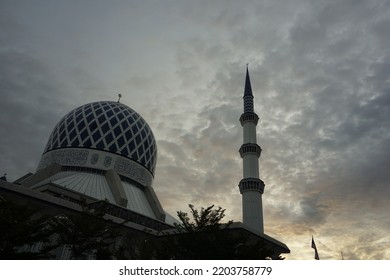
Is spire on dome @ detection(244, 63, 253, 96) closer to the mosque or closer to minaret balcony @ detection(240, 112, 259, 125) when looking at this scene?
the mosque

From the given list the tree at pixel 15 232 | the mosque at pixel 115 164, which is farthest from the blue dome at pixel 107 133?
the tree at pixel 15 232

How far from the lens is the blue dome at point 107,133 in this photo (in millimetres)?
35656

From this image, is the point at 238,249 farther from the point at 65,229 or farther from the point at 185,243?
the point at 65,229

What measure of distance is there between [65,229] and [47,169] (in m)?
19.9

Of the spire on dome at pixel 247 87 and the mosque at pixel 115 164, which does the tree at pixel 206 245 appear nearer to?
the mosque at pixel 115 164

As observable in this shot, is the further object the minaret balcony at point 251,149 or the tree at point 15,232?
the minaret balcony at point 251,149

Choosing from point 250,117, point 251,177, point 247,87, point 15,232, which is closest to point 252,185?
point 251,177

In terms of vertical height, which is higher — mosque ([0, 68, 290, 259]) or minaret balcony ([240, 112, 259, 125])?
minaret balcony ([240, 112, 259, 125])

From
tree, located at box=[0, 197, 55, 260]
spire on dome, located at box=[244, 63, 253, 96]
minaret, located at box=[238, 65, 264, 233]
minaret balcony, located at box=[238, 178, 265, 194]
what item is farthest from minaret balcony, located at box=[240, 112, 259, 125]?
tree, located at box=[0, 197, 55, 260]

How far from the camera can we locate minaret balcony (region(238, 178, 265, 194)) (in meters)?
34.5

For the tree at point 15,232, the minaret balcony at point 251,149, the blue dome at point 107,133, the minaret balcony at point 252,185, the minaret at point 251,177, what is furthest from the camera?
the minaret balcony at point 251,149
